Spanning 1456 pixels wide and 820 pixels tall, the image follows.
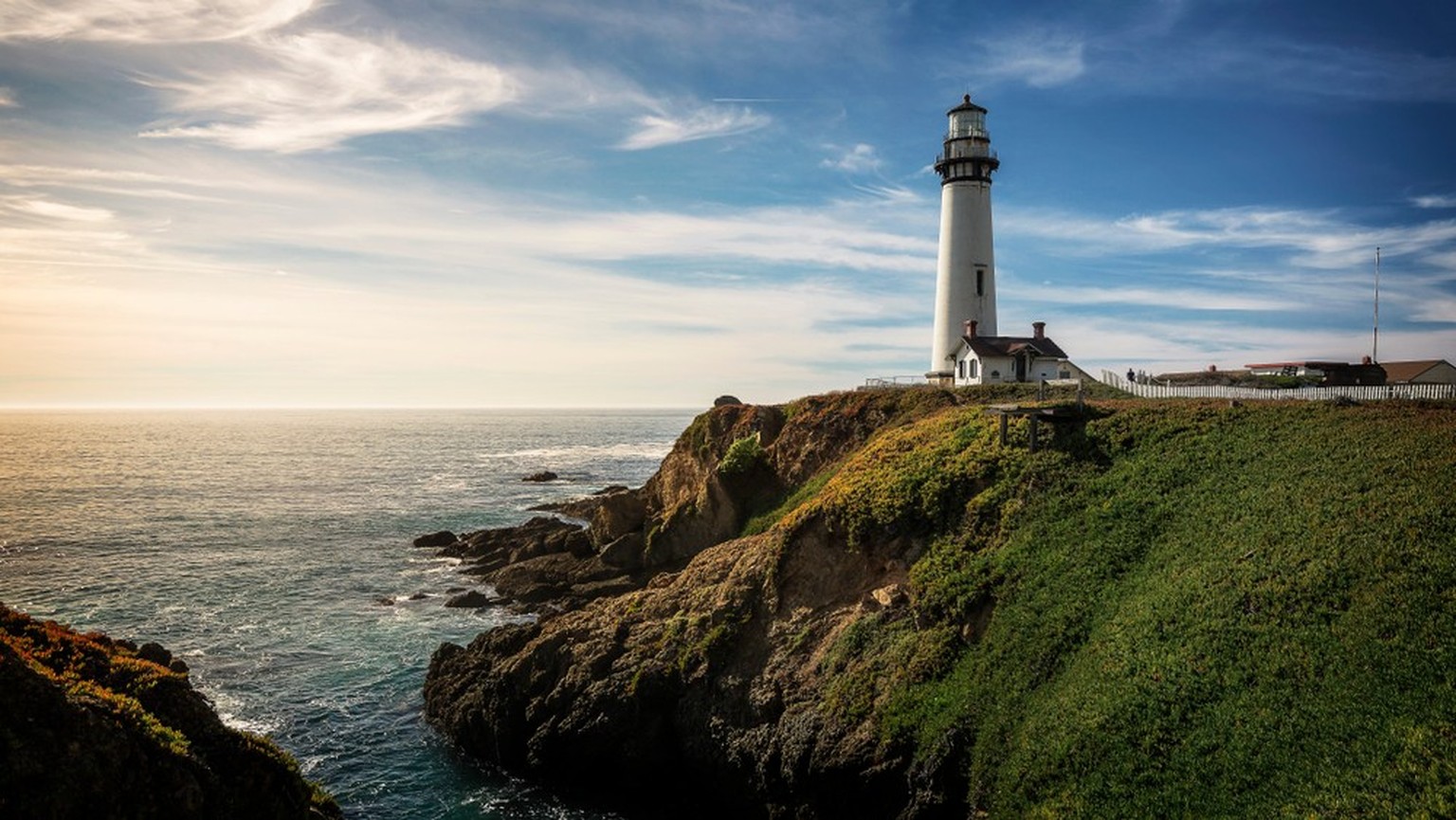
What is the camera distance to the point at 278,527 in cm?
6725

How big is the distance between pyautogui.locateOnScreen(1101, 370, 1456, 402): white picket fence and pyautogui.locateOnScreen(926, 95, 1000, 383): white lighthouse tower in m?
15.3

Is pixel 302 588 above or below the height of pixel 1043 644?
below

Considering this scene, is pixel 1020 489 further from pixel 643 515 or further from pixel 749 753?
pixel 643 515

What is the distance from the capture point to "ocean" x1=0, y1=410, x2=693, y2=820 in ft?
88.9

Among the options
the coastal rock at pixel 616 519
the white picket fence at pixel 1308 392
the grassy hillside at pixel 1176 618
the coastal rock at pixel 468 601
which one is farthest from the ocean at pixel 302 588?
the white picket fence at pixel 1308 392

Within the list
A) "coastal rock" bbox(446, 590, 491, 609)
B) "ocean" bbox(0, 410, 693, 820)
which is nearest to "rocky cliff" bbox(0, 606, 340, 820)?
"ocean" bbox(0, 410, 693, 820)

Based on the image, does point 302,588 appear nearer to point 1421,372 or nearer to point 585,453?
point 1421,372

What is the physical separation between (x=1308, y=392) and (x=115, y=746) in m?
37.6

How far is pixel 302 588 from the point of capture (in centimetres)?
4822

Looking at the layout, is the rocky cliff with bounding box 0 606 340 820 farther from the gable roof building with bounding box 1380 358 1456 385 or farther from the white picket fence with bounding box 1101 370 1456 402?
the gable roof building with bounding box 1380 358 1456 385

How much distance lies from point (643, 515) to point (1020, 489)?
93.4ft

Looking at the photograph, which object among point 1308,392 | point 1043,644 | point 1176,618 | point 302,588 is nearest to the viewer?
point 1176,618

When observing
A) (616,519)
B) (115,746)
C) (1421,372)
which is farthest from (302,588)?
(1421,372)

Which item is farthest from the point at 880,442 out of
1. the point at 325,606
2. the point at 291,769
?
the point at 325,606
